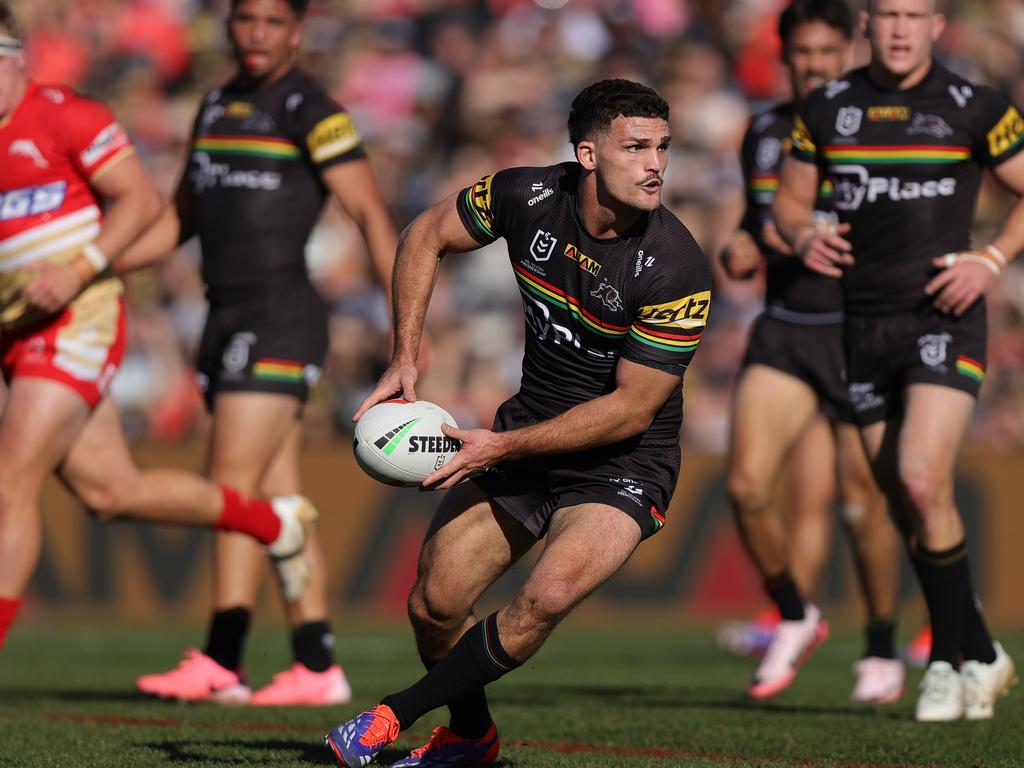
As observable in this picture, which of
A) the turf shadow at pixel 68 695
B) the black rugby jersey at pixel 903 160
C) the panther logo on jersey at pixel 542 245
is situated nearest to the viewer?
the panther logo on jersey at pixel 542 245

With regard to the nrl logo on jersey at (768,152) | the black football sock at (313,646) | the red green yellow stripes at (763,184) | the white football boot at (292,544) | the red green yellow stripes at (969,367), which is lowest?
the black football sock at (313,646)

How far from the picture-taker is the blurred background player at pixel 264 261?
8.17 m

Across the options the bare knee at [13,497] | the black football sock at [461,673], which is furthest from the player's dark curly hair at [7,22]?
the black football sock at [461,673]

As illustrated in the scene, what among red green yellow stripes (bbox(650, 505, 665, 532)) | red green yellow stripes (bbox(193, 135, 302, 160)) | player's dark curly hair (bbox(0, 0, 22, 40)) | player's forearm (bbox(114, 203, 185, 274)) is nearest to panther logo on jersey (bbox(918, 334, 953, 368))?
red green yellow stripes (bbox(650, 505, 665, 532))

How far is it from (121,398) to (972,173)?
9.64 metres

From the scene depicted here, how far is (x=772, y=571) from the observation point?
8.41 metres

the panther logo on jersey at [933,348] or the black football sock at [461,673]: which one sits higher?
the panther logo on jersey at [933,348]

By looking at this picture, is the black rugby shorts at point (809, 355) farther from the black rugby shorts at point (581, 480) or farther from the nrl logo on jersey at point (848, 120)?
the black rugby shorts at point (581, 480)

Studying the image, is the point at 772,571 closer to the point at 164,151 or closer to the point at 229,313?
the point at 229,313

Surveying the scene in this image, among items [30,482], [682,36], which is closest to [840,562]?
[682,36]

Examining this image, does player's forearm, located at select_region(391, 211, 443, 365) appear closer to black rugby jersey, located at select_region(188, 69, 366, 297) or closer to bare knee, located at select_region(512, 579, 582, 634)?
bare knee, located at select_region(512, 579, 582, 634)

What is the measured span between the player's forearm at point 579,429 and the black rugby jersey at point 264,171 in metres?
3.05

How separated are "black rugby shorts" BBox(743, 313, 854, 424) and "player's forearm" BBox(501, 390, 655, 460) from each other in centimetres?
299

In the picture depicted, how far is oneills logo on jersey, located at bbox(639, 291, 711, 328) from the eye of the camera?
18.3 feet
